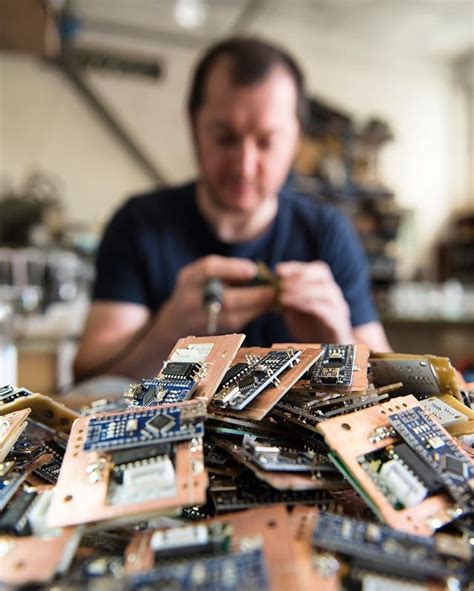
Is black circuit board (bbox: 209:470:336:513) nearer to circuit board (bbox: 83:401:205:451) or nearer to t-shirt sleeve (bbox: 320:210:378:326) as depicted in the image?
circuit board (bbox: 83:401:205:451)

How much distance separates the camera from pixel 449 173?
623 centimetres

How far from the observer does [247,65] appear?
1565mm

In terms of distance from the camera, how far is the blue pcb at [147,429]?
499mm

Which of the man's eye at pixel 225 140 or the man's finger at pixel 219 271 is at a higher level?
the man's eye at pixel 225 140

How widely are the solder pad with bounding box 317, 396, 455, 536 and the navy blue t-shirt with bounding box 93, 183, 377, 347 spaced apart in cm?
106

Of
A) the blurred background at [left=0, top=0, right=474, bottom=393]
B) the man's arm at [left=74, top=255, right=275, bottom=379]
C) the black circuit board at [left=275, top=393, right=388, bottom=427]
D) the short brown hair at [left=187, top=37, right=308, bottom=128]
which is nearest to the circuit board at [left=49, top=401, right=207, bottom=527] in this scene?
the black circuit board at [left=275, top=393, right=388, bottom=427]

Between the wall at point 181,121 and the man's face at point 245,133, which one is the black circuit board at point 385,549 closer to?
the man's face at point 245,133

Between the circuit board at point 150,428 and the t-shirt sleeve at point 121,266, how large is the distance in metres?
1.16

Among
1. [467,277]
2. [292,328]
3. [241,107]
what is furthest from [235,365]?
[467,277]

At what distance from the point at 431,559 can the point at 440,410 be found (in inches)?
9.8

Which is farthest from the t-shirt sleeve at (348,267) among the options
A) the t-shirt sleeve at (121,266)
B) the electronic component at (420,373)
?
the electronic component at (420,373)

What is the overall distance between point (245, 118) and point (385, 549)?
1.36 m

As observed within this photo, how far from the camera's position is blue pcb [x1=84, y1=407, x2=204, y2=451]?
0.50 meters

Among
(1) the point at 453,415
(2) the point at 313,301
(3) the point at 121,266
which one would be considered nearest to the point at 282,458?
(1) the point at 453,415
